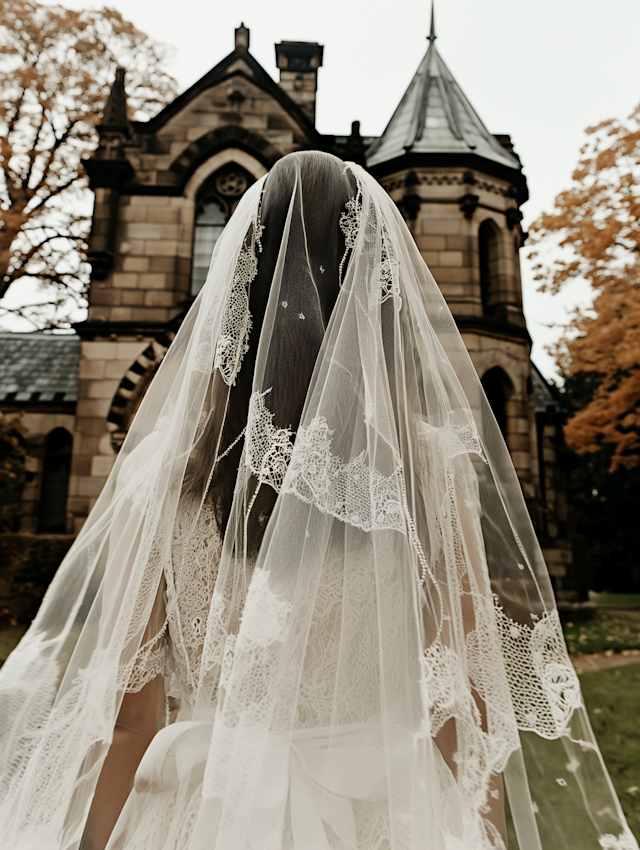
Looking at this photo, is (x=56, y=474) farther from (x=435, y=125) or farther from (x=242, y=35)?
(x=435, y=125)

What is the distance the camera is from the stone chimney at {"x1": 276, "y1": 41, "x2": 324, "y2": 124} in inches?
504

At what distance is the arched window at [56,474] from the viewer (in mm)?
12883

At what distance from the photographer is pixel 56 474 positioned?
1303 cm

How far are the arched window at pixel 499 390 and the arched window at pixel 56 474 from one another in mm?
9083

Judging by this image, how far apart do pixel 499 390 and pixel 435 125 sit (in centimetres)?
567

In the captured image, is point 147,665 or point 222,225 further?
point 222,225

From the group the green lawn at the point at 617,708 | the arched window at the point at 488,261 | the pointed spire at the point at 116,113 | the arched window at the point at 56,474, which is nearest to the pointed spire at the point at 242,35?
the pointed spire at the point at 116,113

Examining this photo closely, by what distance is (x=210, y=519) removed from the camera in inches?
56.3

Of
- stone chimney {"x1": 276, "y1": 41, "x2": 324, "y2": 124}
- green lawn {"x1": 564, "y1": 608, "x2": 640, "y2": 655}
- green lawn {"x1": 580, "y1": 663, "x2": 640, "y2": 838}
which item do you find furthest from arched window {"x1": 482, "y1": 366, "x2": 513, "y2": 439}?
stone chimney {"x1": 276, "y1": 41, "x2": 324, "y2": 124}

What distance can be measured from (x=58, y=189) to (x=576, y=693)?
16861 millimetres

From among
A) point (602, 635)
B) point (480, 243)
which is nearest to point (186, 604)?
point (602, 635)

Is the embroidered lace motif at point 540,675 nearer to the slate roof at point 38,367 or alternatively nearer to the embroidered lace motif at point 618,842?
the embroidered lace motif at point 618,842

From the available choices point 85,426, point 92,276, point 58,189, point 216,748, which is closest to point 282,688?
point 216,748

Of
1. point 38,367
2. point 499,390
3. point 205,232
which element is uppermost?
point 205,232
